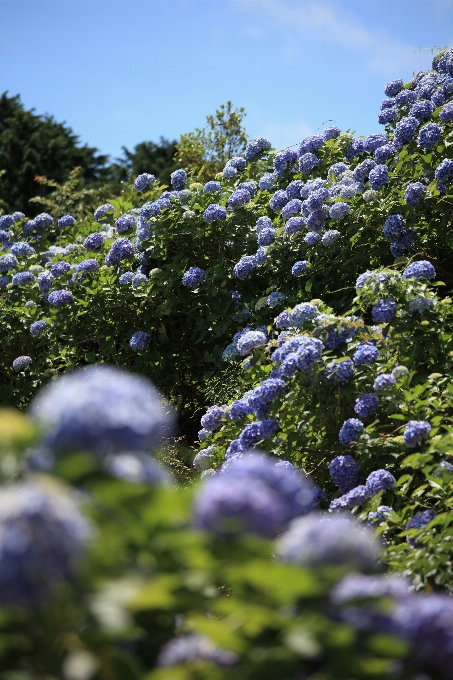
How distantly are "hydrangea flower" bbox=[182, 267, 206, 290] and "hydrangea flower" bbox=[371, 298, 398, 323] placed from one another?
2146 millimetres

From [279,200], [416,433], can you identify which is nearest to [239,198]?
[279,200]

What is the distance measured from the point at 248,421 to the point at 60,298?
2.60 meters

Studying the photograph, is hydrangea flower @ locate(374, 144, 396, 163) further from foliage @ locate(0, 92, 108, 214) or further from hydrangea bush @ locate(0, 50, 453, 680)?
foliage @ locate(0, 92, 108, 214)

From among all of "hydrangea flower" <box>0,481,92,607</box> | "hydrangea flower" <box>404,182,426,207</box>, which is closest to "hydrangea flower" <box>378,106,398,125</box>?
"hydrangea flower" <box>404,182,426,207</box>

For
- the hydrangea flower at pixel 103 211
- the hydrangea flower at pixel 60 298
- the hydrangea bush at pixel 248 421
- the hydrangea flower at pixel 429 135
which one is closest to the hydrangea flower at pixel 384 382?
the hydrangea bush at pixel 248 421

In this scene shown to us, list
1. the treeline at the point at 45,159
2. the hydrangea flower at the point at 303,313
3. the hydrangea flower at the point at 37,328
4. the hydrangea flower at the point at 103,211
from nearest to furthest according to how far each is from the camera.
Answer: the hydrangea flower at the point at 303,313 → the hydrangea flower at the point at 37,328 → the hydrangea flower at the point at 103,211 → the treeline at the point at 45,159

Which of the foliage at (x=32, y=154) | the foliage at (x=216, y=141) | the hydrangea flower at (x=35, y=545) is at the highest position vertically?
the foliage at (x=32, y=154)

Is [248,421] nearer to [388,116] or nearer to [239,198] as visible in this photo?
[239,198]

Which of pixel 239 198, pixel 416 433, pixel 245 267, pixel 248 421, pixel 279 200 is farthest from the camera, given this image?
pixel 239 198

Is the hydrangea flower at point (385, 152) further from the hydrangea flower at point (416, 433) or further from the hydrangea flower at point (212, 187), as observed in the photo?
the hydrangea flower at point (416, 433)

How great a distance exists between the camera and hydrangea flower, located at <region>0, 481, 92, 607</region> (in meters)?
0.95

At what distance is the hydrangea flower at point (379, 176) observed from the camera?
436 cm

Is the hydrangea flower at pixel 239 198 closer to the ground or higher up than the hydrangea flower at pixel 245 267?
higher up

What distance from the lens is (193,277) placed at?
515cm
